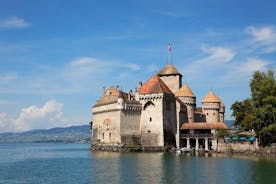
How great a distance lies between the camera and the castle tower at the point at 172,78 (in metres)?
77.5

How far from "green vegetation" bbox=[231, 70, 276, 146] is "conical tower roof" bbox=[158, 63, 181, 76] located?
2172cm

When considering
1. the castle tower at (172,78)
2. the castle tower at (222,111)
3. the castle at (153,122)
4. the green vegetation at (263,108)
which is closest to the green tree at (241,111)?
the green vegetation at (263,108)

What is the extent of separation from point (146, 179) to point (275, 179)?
1046 centimetres

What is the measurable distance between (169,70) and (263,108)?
2768 cm

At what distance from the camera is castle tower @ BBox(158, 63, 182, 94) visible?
7750 cm

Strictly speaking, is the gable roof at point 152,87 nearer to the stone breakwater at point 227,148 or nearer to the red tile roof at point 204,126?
the red tile roof at point 204,126

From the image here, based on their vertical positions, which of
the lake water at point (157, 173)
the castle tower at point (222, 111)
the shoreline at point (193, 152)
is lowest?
the lake water at point (157, 173)

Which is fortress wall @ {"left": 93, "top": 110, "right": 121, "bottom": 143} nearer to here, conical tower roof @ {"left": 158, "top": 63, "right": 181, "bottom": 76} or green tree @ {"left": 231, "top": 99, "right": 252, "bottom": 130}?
conical tower roof @ {"left": 158, "top": 63, "right": 181, "bottom": 76}

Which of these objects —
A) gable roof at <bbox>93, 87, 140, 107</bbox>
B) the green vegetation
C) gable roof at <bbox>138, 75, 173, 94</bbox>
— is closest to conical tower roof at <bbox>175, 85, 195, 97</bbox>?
gable roof at <bbox>138, 75, 173, 94</bbox>

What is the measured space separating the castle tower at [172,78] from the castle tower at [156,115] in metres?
9.69

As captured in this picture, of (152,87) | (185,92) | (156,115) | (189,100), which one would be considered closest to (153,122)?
(156,115)

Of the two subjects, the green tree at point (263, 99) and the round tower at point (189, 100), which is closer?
the green tree at point (263, 99)

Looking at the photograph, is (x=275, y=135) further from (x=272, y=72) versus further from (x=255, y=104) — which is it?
(x=272, y=72)

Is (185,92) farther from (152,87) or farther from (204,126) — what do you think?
(152,87)
